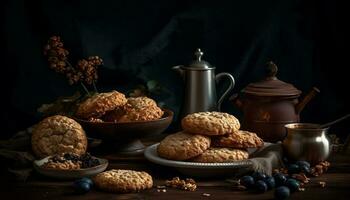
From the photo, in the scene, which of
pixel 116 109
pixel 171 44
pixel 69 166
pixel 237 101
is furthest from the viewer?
pixel 171 44

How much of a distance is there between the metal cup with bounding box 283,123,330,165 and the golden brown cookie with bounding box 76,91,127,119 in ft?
1.94

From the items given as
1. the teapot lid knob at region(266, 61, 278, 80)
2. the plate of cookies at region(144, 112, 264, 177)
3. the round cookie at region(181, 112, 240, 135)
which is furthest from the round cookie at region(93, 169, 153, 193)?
the teapot lid knob at region(266, 61, 278, 80)

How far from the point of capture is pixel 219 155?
90.4 inches

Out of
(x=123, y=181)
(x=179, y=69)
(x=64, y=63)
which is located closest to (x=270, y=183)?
(x=123, y=181)

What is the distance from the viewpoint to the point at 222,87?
3.28m

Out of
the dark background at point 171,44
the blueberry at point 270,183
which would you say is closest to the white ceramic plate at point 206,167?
the blueberry at point 270,183

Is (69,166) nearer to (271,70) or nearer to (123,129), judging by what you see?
(123,129)

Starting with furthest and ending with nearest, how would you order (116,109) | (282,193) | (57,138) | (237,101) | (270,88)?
(237,101)
(270,88)
(116,109)
(57,138)
(282,193)

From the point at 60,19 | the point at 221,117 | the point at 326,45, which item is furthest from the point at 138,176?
the point at 326,45

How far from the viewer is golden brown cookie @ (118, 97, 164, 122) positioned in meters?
2.53

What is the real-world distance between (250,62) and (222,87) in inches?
6.6

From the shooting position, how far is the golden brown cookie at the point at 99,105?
2531mm

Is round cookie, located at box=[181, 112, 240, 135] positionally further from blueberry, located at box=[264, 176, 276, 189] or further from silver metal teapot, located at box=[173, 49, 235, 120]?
silver metal teapot, located at box=[173, 49, 235, 120]

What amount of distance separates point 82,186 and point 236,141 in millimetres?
517
